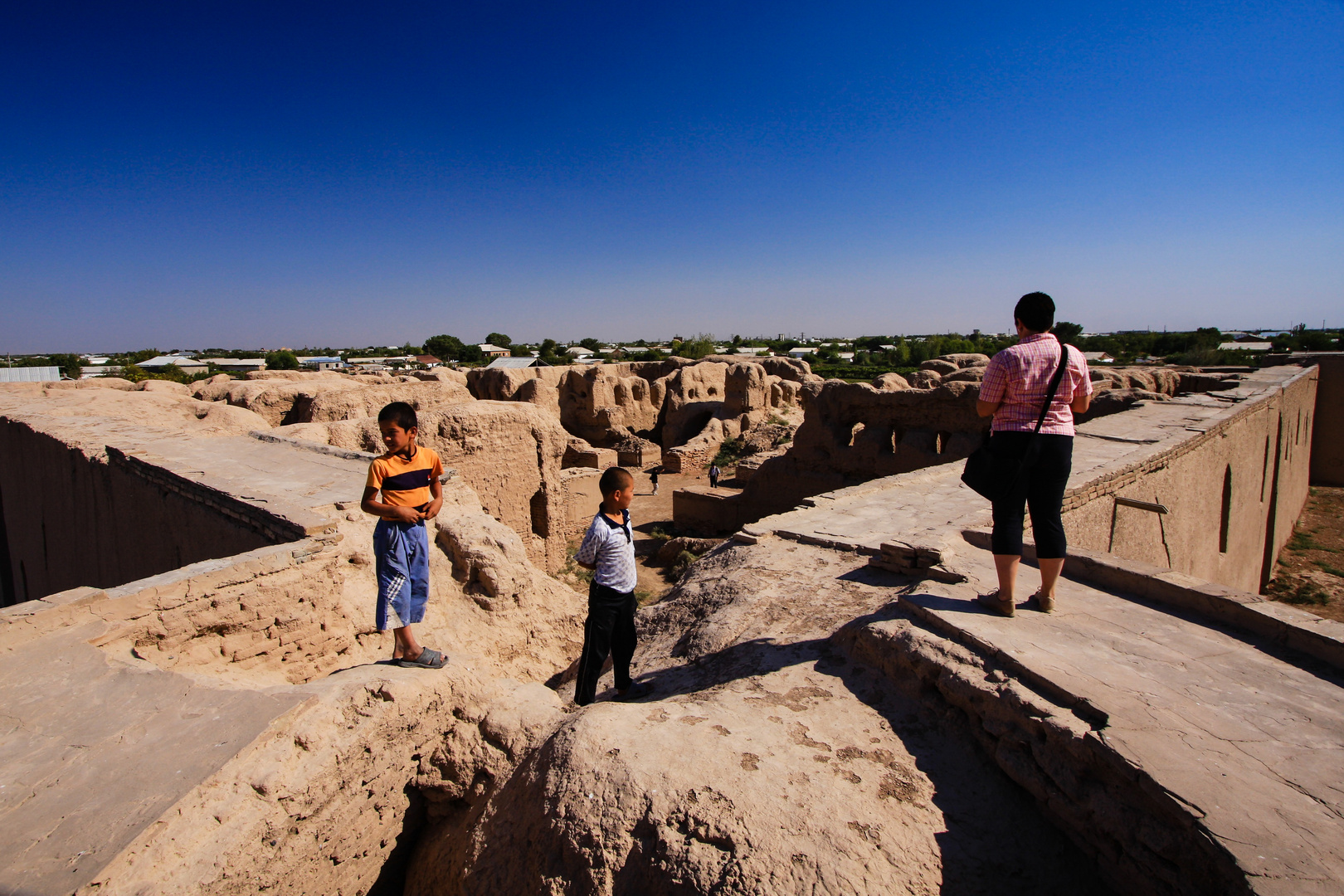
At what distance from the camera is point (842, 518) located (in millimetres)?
5621

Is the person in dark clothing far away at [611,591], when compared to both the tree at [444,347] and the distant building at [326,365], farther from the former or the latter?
the tree at [444,347]

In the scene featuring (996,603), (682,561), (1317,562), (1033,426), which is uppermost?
(1033,426)

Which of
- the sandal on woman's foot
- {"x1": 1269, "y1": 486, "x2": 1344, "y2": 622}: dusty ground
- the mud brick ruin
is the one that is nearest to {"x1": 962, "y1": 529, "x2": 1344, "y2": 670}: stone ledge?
the mud brick ruin

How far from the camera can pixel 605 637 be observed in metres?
3.32

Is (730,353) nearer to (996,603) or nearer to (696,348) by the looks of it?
(696,348)

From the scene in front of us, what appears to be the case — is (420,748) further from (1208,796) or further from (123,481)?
(123,481)

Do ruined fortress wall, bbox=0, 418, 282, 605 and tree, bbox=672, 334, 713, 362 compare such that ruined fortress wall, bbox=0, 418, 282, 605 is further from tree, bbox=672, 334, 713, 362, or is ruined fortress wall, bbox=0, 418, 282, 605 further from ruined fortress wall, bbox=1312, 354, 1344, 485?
tree, bbox=672, 334, 713, 362

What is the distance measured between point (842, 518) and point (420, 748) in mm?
3926

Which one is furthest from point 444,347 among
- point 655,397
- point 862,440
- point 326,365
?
point 862,440

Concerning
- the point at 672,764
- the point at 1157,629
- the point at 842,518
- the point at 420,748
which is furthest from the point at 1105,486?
the point at 420,748

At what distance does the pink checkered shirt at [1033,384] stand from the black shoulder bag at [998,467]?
21mm

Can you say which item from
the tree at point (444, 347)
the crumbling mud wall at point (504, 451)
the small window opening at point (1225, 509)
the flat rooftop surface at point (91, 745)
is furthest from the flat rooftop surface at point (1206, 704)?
the tree at point (444, 347)

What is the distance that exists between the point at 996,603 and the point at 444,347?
79275 mm

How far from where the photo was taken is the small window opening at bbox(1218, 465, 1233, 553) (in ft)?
31.1
